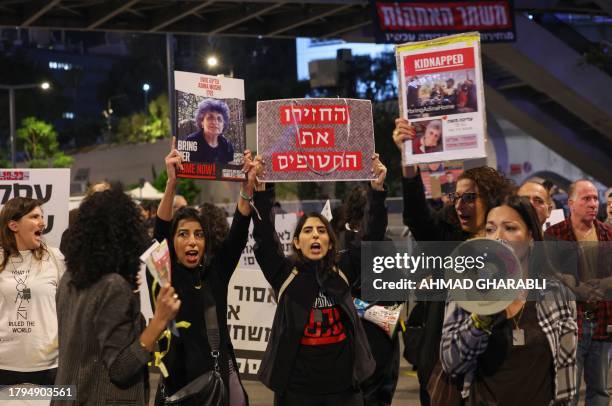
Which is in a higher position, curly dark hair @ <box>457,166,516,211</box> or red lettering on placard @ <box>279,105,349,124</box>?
red lettering on placard @ <box>279,105,349,124</box>

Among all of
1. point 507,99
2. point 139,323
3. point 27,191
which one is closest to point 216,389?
point 139,323

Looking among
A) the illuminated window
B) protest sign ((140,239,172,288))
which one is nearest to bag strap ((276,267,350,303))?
protest sign ((140,239,172,288))

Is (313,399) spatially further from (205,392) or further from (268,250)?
(268,250)

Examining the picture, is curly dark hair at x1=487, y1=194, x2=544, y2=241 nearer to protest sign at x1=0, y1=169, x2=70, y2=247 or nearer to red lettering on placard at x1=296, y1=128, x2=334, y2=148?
red lettering on placard at x1=296, y1=128, x2=334, y2=148

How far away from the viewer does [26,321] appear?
599 centimetres

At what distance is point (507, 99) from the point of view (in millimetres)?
28047

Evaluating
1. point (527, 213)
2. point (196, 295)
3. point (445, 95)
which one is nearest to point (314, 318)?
point (196, 295)

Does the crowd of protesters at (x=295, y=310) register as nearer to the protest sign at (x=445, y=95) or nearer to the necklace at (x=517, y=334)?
the necklace at (x=517, y=334)

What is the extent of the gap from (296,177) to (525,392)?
298 centimetres

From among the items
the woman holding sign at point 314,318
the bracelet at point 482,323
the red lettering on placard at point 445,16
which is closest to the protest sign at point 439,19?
the red lettering on placard at point 445,16

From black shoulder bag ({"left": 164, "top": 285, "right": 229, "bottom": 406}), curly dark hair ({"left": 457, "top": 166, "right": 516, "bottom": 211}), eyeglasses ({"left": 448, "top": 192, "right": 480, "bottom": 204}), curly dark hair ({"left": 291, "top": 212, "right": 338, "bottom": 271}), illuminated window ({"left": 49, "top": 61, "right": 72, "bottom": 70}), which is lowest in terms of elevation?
black shoulder bag ({"left": 164, "top": 285, "right": 229, "bottom": 406})

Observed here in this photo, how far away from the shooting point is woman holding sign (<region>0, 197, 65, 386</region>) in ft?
19.7

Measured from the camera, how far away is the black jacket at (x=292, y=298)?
598 cm

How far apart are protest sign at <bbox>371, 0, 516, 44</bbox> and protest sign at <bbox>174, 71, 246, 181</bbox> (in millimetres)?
14545
